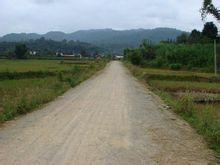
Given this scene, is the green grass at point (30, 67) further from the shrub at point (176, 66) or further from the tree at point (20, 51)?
the tree at point (20, 51)

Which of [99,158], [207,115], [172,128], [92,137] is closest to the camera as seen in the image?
[99,158]

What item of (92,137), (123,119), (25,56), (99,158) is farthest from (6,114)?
(25,56)

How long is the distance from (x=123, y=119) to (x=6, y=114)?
3.79 meters

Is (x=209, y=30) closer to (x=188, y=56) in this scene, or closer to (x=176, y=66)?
(x=188, y=56)

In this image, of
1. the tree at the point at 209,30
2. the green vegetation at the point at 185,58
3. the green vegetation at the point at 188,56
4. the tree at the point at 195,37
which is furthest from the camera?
the tree at the point at 195,37

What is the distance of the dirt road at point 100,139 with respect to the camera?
8.39 metres

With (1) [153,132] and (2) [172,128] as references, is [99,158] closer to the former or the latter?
(1) [153,132]

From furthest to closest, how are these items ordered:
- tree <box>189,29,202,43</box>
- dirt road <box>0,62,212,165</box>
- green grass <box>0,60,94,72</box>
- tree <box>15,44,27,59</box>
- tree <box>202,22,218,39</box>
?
1. tree <box>15,44,27,59</box>
2. tree <box>189,29,202,43</box>
3. tree <box>202,22,218,39</box>
4. green grass <box>0,60,94,72</box>
5. dirt road <box>0,62,212,165</box>

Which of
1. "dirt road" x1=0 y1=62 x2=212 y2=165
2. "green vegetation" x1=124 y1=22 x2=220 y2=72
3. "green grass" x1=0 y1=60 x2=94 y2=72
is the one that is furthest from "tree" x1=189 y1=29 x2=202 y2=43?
"dirt road" x1=0 y1=62 x2=212 y2=165

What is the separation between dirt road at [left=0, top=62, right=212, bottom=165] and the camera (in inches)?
330

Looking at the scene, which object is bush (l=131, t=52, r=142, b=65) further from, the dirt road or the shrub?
the dirt road

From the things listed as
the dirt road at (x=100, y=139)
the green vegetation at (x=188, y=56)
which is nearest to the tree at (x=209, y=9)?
the green vegetation at (x=188, y=56)

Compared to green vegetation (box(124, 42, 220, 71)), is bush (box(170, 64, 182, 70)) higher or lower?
lower

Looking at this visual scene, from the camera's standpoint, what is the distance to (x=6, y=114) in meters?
14.3
